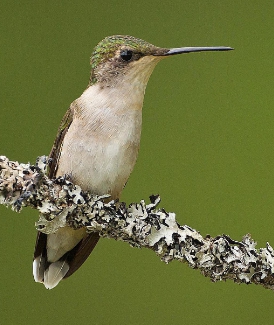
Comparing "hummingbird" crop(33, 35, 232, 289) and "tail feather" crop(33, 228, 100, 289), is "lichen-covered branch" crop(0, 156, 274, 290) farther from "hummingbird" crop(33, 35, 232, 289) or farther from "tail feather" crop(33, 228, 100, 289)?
"tail feather" crop(33, 228, 100, 289)

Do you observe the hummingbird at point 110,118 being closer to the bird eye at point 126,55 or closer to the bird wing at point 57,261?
the bird eye at point 126,55

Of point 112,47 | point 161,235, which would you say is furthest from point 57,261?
point 112,47

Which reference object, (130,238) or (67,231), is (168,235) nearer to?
(130,238)

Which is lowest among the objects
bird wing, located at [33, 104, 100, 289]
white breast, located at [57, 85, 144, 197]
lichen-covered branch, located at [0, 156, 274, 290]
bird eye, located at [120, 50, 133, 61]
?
bird wing, located at [33, 104, 100, 289]

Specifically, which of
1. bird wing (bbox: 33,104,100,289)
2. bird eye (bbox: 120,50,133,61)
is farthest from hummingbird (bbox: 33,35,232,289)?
bird wing (bbox: 33,104,100,289)

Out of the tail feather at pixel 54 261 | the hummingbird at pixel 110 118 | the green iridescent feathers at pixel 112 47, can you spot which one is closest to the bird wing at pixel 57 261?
the tail feather at pixel 54 261

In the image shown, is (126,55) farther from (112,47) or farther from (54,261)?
(54,261)

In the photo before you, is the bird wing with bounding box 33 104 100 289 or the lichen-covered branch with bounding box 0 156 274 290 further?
the bird wing with bounding box 33 104 100 289
